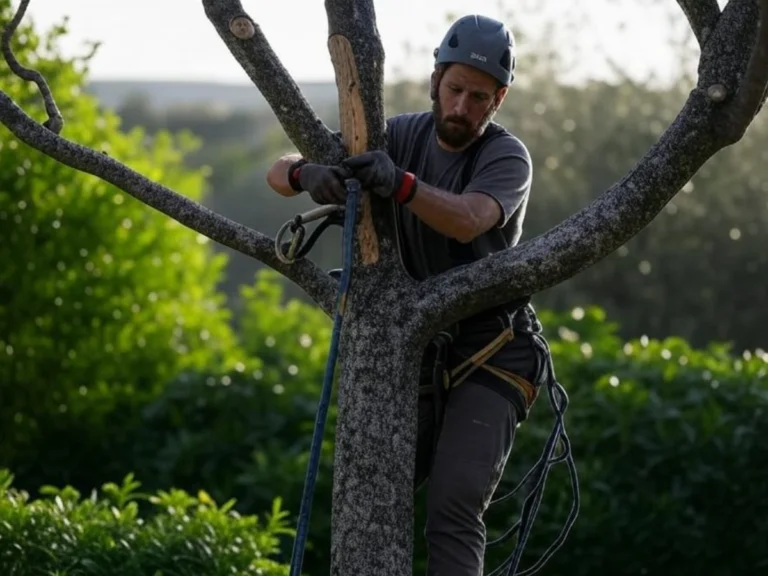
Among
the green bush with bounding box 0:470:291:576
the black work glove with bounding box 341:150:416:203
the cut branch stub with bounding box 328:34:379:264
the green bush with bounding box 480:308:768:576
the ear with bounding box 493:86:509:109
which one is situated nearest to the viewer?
the black work glove with bounding box 341:150:416:203

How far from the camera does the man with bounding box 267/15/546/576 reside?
432 centimetres

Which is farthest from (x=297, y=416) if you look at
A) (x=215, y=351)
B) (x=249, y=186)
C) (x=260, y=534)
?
(x=249, y=186)

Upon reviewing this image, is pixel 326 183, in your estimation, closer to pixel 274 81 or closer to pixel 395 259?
pixel 395 259

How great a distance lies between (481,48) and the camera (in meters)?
4.55

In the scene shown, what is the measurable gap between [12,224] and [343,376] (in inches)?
210

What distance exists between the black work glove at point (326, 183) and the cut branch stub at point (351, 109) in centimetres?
22

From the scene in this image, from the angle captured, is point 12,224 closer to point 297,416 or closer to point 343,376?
point 297,416

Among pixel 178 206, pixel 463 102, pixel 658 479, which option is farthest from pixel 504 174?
pixel 658 479

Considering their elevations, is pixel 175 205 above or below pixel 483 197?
below

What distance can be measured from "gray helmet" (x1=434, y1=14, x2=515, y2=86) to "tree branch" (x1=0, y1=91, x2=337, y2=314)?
790 millimetres

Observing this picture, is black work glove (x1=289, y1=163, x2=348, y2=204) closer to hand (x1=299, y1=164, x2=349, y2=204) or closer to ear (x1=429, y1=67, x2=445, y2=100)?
hand (x1=299, y1=164, x2=349, y2=204)

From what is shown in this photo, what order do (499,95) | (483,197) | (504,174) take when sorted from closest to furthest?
(483,197) → (504,174) → (499,95)

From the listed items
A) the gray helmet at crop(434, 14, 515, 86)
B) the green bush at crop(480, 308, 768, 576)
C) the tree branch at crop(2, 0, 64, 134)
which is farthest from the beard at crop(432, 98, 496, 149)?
the green bush at crop(480, 308, 768, 576)

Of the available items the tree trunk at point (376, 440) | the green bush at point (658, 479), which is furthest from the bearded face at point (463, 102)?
the green bush at point (658, 479)
